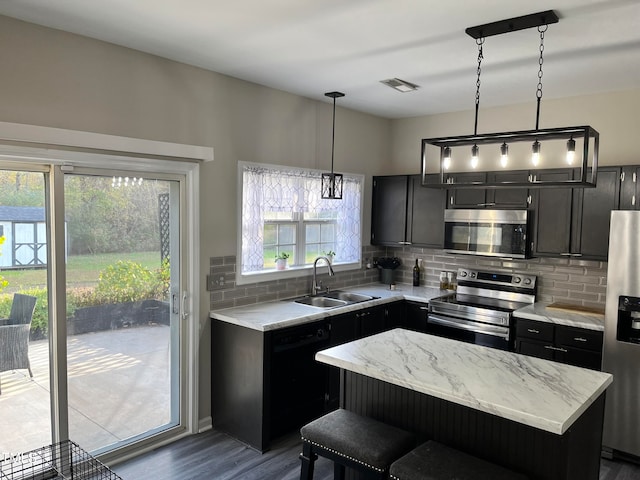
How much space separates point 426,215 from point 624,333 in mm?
2113

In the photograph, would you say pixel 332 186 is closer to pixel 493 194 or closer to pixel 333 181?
pixel 333 181

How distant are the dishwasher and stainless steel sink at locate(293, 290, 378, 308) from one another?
564mm

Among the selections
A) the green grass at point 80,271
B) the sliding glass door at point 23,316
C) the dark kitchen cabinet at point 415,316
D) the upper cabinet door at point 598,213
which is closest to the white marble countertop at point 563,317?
the upper cabinet door at point 598,213

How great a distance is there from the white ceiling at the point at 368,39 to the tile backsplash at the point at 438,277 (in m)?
1.53

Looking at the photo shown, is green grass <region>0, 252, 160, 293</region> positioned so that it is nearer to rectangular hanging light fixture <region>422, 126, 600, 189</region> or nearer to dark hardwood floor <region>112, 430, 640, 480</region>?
dark hardwood floor <region>112, 430, 640, 480</region>

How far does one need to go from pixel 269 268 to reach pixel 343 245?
3.51 ft

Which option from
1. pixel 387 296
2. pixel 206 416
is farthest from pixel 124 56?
pixel 387 296

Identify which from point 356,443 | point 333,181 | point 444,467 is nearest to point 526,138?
point 444,467

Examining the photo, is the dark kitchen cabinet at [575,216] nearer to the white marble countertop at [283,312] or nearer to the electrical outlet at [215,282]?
the white marble countertop at [283,312]

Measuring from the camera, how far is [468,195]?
4.71 m

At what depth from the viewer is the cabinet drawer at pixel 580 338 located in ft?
12.1

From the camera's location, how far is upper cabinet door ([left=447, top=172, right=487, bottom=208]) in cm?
464

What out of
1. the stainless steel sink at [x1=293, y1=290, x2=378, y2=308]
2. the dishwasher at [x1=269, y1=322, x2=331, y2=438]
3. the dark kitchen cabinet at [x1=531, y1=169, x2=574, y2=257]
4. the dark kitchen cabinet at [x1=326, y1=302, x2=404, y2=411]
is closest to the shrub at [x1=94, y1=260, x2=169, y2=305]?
the dishwasher at [x1=269, y1=322, x2=331, y2=438]

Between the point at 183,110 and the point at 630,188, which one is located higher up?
the point at 183,110
